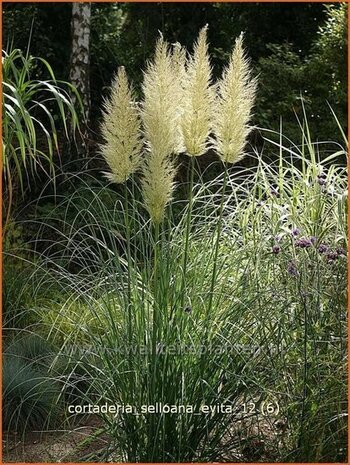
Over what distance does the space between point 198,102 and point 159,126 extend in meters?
0.21

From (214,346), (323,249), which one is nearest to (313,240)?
(323,249)

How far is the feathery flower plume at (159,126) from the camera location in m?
3.47

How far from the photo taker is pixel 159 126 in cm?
346

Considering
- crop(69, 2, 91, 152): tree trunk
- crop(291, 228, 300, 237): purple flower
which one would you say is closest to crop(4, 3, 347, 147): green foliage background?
crop(69, 2, 91, 152): tree trunk

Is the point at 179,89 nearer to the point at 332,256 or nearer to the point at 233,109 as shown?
the point at 233,109

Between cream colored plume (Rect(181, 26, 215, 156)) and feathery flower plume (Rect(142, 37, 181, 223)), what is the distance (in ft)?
0.20

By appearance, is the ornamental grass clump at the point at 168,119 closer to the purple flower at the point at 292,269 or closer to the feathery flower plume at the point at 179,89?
the feathery flower plume at the point at 179,89

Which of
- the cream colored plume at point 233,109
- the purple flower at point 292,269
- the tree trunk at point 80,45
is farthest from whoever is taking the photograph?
the tree trunk at point 80,45

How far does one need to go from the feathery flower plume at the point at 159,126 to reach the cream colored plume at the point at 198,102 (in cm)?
6

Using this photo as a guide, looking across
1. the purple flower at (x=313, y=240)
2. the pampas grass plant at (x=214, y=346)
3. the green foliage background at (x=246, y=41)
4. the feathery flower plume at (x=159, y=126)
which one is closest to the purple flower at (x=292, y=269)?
the pampas grass plant at (x=214, y=346)

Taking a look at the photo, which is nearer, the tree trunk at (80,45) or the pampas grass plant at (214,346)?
the pampas grass plant at (214,346)

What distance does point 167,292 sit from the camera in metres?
3.60

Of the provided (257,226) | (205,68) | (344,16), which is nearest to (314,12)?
(344,16)

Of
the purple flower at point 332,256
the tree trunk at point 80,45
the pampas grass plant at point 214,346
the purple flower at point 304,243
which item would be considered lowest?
the pampas grass plant at point 214,346
